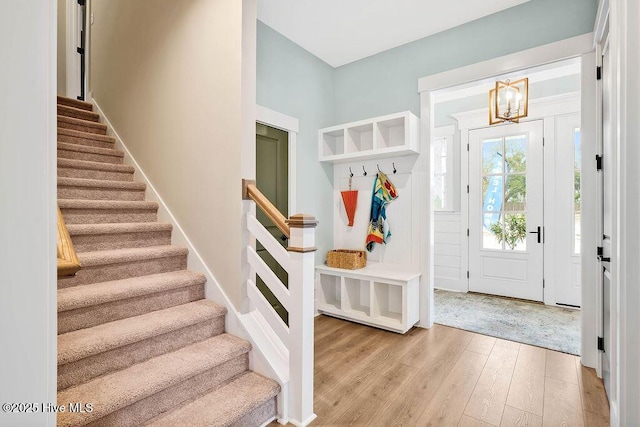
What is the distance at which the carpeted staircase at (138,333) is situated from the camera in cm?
144

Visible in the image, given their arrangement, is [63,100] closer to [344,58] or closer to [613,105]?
[344,58]

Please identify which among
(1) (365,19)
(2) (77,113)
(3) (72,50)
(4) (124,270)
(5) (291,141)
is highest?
(3) (72,50)

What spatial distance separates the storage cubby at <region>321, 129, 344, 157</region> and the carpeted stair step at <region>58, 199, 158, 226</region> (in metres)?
1.94

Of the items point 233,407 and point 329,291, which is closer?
point 233,407

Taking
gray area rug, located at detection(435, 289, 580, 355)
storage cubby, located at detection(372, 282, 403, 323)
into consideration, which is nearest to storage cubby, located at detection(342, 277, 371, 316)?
storage cubby, located at detection(372, 282, 403, 323)

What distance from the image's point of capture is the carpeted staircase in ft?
4.73

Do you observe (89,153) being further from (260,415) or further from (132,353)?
(260,415)

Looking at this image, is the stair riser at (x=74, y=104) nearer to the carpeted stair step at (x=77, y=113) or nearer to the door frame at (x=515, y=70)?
the carpeted stair step at (x=77, y=113)

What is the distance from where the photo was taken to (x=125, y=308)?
1845 millimetres

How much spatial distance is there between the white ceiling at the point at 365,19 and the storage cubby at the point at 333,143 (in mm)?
924

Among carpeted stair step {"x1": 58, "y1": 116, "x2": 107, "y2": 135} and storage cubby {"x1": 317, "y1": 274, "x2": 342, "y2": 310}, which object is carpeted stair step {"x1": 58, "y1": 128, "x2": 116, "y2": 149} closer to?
carpeted stair step {"x1": 58, "y1": 116, "x2": 107, "y2": 135}
